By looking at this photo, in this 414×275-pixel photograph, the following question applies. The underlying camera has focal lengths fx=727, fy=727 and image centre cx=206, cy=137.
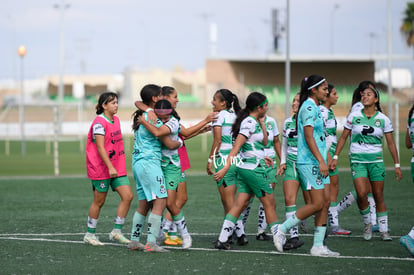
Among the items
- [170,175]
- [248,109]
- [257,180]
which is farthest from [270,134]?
[170,175]

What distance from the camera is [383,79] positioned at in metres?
75.8

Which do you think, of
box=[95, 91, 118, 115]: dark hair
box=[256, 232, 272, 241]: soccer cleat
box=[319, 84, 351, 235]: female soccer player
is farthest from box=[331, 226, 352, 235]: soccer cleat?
box=[95, 91, 118, 115]: dark hair

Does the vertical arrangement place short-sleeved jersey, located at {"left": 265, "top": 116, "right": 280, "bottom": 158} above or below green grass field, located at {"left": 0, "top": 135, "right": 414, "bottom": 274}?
above

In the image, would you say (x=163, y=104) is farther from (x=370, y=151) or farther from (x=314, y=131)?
(x=370, y=151)

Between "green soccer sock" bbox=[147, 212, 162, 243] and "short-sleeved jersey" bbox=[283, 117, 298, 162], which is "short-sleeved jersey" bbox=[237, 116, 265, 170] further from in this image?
"green soccer sock" bbox=[147, 212, 162, 243]

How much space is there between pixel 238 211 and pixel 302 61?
223ft

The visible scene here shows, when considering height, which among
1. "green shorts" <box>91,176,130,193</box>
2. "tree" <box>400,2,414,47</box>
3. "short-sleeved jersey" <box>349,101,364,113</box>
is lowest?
"green shorts" <box>91,176,130,193</box>

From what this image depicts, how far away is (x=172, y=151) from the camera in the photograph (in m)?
9.30

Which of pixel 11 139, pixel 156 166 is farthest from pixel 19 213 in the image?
pixel 11 139

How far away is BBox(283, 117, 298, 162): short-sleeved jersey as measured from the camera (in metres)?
9.70

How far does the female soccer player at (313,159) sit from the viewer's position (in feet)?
27.8

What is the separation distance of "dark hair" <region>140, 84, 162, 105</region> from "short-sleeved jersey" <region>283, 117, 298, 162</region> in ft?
6.36

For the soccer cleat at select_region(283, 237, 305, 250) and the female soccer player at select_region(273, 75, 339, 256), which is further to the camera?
the soccer cleat at select_region(283, 237, 305, 250)

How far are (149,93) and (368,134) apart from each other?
3157 millimetres
